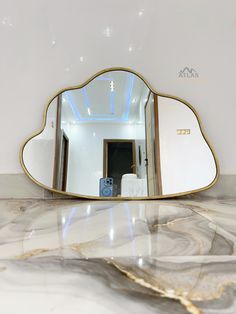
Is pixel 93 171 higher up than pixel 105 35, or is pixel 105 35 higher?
pixel 105 35

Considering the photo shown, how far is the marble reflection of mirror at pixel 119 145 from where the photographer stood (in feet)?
3.23

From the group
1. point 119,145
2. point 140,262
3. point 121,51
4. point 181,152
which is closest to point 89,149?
point 119,145

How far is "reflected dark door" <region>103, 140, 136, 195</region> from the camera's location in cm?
99

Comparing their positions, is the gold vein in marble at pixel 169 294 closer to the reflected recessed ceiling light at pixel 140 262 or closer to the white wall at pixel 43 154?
the reflected recessed ceiling light at pixel 140 262

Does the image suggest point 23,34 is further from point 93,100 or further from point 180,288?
point 180,288

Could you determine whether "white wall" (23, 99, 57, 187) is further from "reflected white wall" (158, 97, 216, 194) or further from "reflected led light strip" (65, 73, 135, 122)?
"reflected white wall" (158, 97, 216, 194)

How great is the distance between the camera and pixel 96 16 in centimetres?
116

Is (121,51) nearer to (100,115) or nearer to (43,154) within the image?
(100,115)

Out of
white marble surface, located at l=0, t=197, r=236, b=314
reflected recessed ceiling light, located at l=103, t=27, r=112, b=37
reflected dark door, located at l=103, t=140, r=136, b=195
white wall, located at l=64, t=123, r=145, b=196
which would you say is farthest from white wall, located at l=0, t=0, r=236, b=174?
white marble surface, located at l=0, t=197, r=236, b=314

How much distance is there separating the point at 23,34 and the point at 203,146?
97 cm

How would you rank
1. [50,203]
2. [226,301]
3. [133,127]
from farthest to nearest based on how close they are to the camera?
[133,127]
[50,203]
[226,301]

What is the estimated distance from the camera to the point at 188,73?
1.15 meters

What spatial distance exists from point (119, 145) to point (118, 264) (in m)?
0.68

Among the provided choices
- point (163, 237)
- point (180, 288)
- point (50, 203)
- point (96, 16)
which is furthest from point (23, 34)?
point (180, 288)
